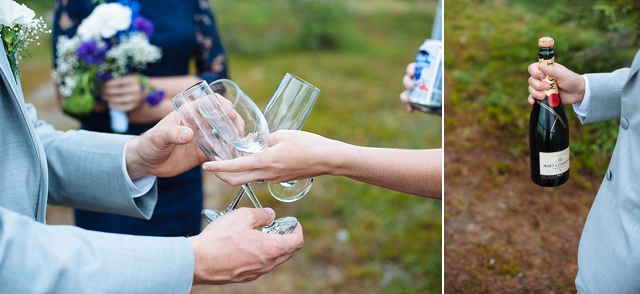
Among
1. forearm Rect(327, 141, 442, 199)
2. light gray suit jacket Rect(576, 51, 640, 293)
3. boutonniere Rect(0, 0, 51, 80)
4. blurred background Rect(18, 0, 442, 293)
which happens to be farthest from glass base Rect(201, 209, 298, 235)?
blurred background Rect(18, 0, 442, 293)

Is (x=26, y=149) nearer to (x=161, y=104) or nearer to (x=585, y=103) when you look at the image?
(x=161, y=104)

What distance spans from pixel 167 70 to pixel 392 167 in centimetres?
180

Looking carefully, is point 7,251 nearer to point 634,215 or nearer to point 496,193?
point 634,215

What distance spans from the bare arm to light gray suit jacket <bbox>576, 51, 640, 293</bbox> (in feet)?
2.00

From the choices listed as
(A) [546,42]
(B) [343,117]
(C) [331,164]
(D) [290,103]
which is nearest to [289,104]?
(D) [290,103]

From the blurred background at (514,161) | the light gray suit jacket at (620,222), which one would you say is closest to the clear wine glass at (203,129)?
the light gray suit jacket at (620,222)

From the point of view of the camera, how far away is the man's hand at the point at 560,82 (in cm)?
220

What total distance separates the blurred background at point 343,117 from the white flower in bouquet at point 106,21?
6.81 ft

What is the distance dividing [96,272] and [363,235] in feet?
11.7

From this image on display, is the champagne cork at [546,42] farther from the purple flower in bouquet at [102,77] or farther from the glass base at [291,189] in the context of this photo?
the purple flower in bouquet at [102,77]

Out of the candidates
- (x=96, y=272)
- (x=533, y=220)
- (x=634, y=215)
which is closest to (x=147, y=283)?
(x=96, y=272)

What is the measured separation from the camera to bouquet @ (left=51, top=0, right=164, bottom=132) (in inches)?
117

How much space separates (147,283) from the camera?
1.61 metres

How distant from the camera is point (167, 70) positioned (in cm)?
338
